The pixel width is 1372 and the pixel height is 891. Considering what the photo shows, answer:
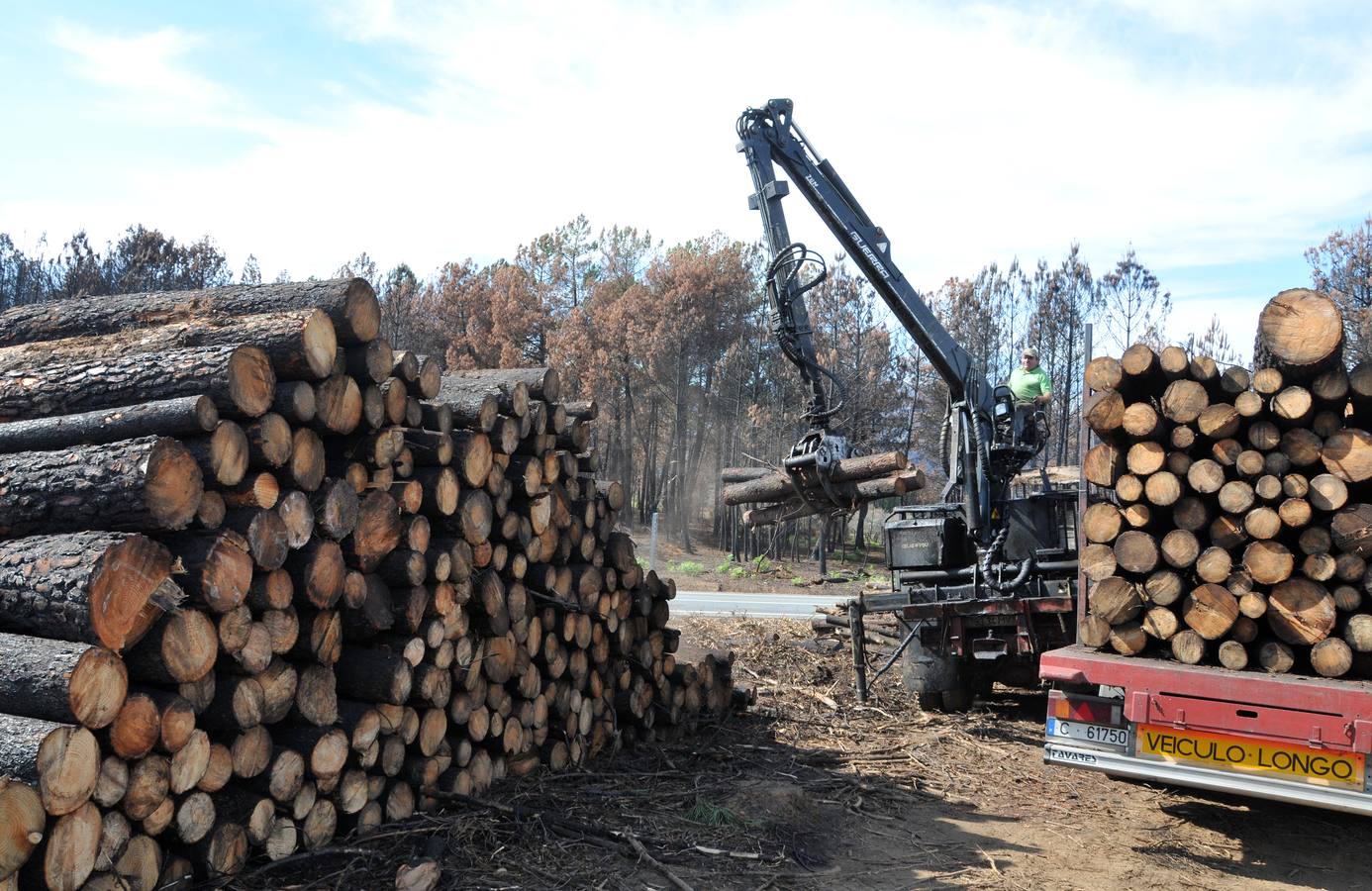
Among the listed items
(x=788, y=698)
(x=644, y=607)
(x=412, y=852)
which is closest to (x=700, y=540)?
(x=788, y=698)

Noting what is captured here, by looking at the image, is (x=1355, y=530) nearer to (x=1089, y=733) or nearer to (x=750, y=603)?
(x=1089, y=733)

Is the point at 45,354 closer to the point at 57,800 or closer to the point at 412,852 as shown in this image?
the point at 57,800

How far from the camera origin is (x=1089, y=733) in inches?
239

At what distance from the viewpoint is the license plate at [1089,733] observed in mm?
5949

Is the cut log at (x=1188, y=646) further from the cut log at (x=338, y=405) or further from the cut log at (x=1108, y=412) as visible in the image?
the cut log at (x=338, y=405)

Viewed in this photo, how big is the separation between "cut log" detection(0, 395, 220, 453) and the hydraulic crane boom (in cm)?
591

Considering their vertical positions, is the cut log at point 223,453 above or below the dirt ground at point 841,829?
above

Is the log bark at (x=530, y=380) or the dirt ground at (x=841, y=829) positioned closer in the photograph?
the dirt ground at (x=841, y=829)

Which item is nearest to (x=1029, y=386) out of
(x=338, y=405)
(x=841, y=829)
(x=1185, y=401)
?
(x=1185, y=401)

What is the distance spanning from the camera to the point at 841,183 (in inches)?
412

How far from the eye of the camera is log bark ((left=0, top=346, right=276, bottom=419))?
4711 mm

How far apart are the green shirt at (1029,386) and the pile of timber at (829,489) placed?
1354 mm

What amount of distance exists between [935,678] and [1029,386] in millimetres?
2887

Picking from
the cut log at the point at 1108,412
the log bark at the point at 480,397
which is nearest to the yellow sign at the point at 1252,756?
the cut log at the point at 1108,412
